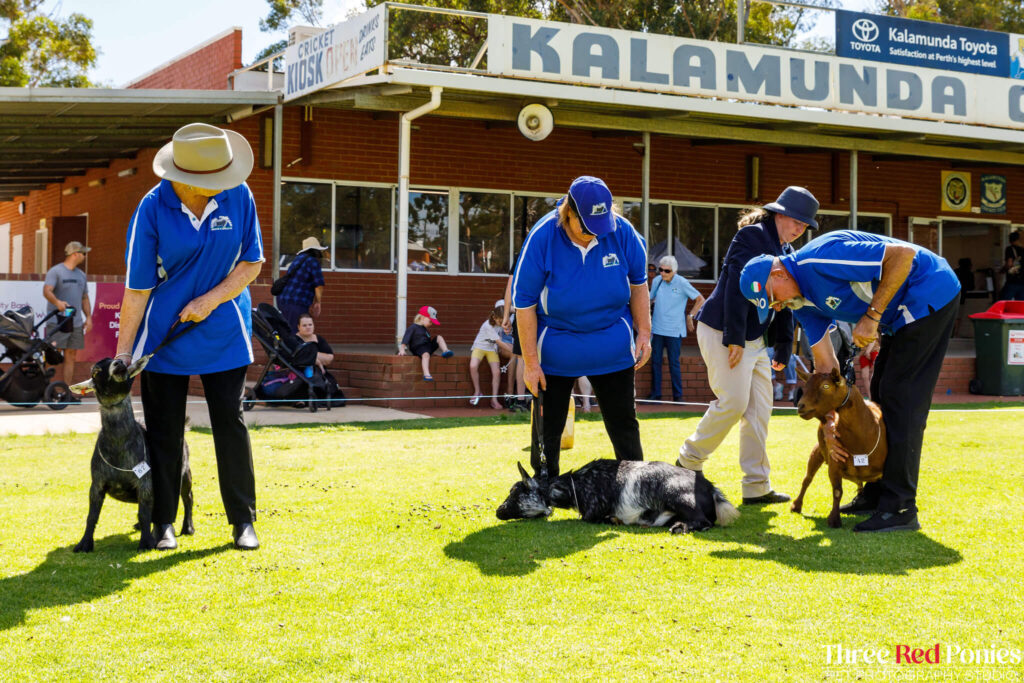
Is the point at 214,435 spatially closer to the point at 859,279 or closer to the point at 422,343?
the point at 859,279

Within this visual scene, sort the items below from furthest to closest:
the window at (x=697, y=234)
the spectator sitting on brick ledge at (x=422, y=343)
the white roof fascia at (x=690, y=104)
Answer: the window at (x=697, y=234)
the spectator sitting on brick ledge at (x=422, y=343)
the white roof fascia at (x=690, y=104)

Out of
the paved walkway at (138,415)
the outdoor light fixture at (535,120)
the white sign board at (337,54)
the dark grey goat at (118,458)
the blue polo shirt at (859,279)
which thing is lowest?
the paved walkway at (138,415)

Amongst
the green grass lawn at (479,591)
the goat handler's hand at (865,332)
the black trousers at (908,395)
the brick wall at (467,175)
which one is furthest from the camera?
the brick wall at (467,175)

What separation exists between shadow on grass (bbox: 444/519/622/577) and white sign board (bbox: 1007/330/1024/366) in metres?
12.5

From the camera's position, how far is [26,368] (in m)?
12.3

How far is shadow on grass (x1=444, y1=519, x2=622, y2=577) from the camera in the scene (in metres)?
4.86

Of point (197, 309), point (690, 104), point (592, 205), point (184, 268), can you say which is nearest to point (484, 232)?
point (690, 104)

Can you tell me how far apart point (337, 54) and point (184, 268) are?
358 inches

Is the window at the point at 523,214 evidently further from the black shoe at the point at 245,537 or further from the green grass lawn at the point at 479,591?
the black shoe at the point at 245,537

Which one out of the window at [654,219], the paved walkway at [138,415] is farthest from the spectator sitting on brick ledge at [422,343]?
the window at [654,219]

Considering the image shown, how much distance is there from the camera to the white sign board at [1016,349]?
1614cm

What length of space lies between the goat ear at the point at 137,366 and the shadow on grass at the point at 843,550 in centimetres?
275

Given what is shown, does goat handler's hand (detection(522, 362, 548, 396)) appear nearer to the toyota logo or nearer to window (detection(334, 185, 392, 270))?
window (detection(334, 185, 392, 270))

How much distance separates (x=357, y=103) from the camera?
13.7 m
